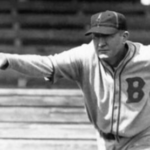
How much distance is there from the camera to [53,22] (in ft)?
23.1

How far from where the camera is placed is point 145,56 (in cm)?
238

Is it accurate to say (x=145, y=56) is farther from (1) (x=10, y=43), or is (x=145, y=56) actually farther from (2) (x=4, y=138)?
(1) (x=10, y=43)

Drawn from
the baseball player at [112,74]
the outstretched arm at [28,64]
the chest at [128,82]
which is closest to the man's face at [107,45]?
the baseball player at [112,74]

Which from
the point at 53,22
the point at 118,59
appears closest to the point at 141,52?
the point at 118,59

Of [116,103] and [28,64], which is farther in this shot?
[116,103]

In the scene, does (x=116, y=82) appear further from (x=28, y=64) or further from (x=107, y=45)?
(x=28, y=64)

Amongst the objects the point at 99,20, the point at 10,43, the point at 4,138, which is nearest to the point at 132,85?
the point at 99,20

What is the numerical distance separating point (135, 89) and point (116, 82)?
112mm

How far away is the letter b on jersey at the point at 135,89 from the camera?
2.35 meters

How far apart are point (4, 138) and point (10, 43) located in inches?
179

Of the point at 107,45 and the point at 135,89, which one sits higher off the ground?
the point at 107,45

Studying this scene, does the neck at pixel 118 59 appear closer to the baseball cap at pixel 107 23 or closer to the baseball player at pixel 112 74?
the baseball player at pixel 112 74

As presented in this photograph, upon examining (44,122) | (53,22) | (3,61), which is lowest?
(53,22)

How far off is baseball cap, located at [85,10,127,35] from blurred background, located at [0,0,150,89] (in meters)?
4.58
